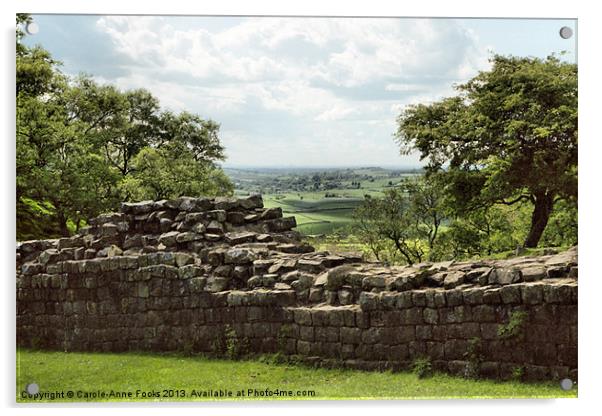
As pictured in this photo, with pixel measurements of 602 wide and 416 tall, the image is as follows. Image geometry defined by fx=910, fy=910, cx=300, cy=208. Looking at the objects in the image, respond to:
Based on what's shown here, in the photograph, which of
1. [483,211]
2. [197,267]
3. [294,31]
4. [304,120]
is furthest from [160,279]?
[483,211]

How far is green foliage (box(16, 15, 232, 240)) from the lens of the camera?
15570 millimetres

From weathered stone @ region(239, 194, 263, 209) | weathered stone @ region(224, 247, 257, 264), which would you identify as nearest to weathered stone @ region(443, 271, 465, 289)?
weathered stone @ region(224, 247, 257, 264)

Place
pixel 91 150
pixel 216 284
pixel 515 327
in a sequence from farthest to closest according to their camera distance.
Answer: pixel 91 150
pixel 216 284
pixel 515 327

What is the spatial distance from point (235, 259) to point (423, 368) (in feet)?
12.0

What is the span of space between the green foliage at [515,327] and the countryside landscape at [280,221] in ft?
0.11

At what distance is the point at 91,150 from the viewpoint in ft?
57.0

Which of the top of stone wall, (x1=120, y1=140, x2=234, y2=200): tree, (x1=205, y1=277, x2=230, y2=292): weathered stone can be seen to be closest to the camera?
the top of stone wall

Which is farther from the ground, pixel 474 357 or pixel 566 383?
pixel 474 357

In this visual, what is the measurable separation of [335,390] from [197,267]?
3.21m

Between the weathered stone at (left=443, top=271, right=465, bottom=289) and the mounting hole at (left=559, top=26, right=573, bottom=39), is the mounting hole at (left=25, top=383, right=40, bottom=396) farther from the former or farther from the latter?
the mounting hole at (left=559, top=26, right=573, bottom=39)

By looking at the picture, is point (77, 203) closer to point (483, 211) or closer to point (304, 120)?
point (304, 120)

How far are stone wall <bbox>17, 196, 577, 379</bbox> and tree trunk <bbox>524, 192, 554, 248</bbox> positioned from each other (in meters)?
1.30

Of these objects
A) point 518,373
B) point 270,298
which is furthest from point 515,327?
point 270,298

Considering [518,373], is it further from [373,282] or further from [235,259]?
[235,259]
